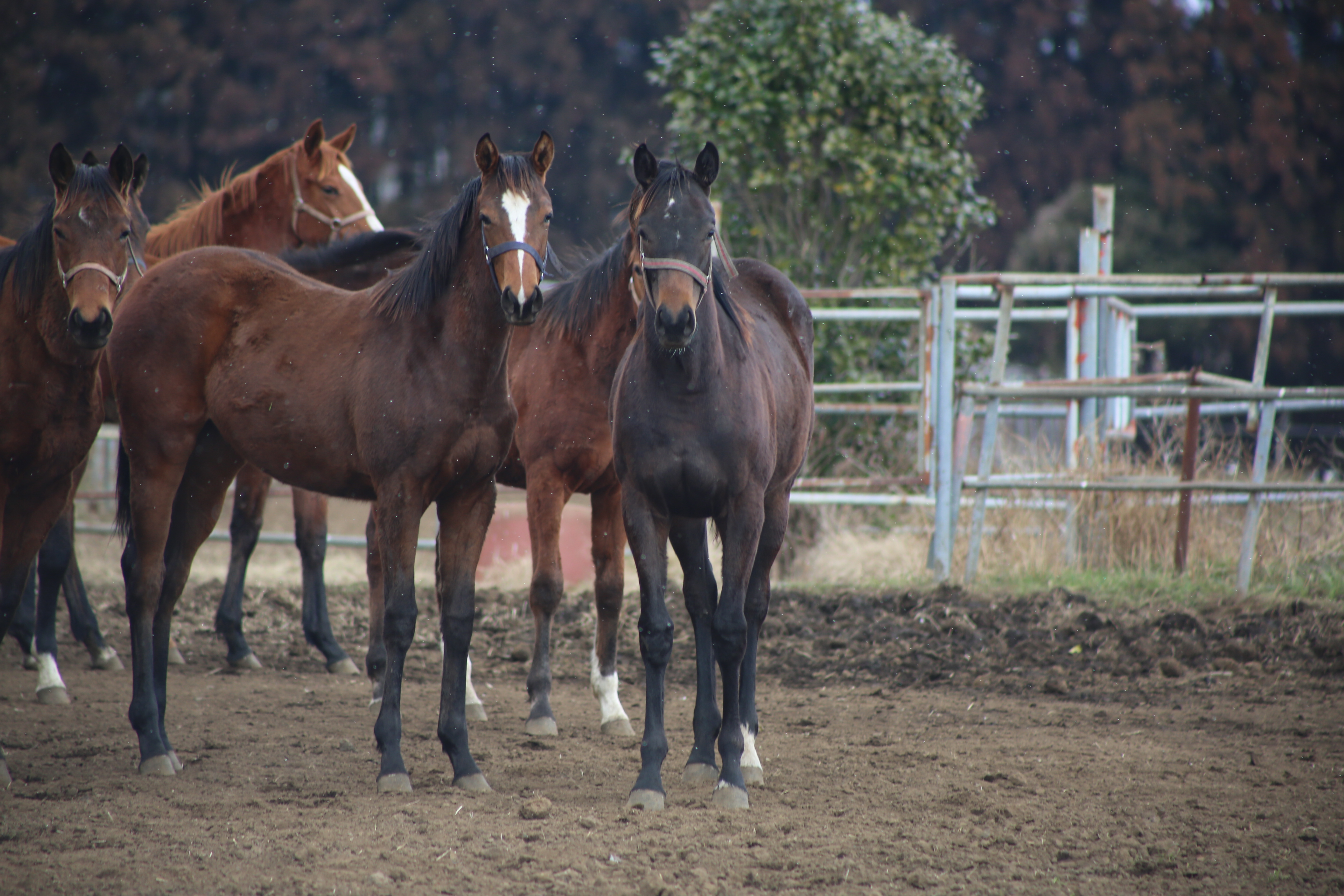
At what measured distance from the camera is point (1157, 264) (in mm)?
16359

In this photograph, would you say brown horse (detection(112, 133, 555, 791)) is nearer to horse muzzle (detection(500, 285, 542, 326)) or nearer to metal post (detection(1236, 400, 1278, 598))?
horse muzzle (detection(500, 285, 542, 326))

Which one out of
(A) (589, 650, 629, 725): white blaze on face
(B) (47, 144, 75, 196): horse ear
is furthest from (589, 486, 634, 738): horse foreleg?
(B) (47, 144, 75, 196): horse ear

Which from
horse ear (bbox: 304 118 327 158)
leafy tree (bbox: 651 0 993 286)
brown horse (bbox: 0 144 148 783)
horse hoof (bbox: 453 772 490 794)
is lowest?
horse hoof (bbox: 453 772 490 794)

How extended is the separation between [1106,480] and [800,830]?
4462mm

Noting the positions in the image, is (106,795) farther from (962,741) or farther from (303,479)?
(962,741)

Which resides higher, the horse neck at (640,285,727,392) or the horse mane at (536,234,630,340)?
the horse mane at (536,234,630,340)

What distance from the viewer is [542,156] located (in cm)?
390

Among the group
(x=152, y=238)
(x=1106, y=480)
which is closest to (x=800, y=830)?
(x=1106, y=480)

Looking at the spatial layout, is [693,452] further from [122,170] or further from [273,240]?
[273,240]

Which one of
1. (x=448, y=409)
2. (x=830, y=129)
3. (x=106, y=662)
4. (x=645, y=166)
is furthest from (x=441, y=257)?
(x=830, y=129)

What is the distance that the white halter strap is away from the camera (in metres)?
3.82

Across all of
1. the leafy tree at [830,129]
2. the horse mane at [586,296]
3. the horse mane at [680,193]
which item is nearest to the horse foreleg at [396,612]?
the horse mane at [680,193]

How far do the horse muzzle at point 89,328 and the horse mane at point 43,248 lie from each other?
0.37m

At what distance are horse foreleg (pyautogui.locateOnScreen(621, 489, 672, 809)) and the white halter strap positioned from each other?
190 centimetres
